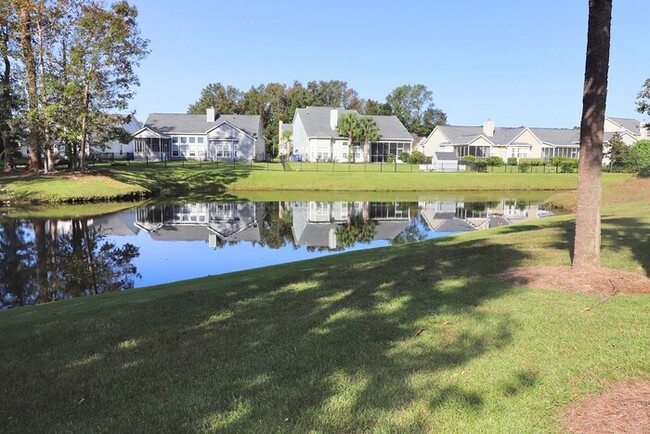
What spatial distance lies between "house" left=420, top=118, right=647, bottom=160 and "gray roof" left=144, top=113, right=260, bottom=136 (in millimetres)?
27399

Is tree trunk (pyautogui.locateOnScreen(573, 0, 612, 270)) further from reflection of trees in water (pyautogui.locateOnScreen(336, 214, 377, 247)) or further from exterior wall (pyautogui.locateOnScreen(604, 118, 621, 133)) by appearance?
exterior wall (pyautogui.locateOnScreen(604, 118, 621, 133))

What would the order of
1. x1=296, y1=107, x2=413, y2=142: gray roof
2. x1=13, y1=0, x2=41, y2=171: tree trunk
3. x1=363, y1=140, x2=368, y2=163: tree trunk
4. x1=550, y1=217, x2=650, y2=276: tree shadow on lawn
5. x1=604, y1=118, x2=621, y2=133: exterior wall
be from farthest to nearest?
1. x1=604, y1=118, x2=621, y2=133: exterior wall
2. x1=363, y1=140, x2=368, y2=163: tree trunk
3. x1=296, y1=107, x2=413, y2=142: gray roof
4. x1=13, y1=0, x2=41, y2=171: tree trunk
5. x1=550, y1=217, x2=650, y2=276: tree shadow on lawn

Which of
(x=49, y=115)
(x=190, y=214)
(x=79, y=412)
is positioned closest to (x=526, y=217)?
(x=190, y=214)

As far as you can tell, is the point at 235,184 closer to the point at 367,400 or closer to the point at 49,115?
the point at 49,115

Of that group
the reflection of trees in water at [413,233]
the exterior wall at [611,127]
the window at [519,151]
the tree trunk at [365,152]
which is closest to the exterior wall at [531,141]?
the window at [519,151]

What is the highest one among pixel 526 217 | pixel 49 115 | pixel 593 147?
pixel 49 115

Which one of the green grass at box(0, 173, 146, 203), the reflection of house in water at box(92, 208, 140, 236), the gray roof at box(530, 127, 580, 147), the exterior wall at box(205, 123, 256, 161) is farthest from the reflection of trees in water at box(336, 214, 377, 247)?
the gray roof at box(530, 127, 580, 147)

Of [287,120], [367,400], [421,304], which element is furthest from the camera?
[287,120]

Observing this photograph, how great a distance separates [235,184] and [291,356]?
35.4 meters

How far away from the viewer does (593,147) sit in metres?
7.38

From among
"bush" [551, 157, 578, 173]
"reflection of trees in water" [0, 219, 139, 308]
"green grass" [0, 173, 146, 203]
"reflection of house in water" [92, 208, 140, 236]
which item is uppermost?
"bush" [551, 157, 578, 173]

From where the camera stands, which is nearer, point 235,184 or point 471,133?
point 235,184

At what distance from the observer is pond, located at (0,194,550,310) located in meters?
13.0

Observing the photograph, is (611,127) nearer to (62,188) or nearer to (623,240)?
(623,240)
